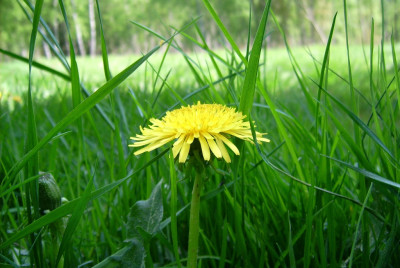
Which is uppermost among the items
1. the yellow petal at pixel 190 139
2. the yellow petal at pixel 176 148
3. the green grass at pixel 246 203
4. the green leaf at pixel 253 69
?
Result: the green leaf at pixel 253 69

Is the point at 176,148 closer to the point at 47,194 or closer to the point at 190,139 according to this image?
the point at 190,139

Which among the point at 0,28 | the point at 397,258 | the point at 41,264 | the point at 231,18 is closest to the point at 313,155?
the point at 397,258

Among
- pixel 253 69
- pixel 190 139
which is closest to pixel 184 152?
pixel 190 139


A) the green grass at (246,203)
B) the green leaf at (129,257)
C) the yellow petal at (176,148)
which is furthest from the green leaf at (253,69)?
the green leaf at (129,257)

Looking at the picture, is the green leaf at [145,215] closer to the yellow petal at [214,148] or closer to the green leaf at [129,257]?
the green leaf at [129,257]

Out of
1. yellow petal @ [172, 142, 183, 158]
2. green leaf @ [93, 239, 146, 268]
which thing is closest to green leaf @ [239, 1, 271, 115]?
yellow petal @ [172, 142, 183, 158]

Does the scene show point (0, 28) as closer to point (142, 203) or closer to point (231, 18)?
point (231, 18)

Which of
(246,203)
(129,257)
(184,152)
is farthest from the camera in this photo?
(246,203)

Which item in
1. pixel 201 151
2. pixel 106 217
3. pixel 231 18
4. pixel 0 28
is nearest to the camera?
pixel 201 151
